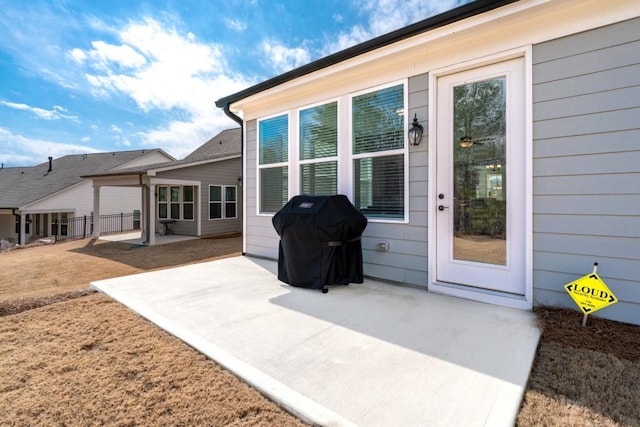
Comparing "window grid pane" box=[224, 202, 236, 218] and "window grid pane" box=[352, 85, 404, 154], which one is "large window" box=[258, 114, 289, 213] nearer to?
"window grid pane" box=[352, 85, 404, 154]

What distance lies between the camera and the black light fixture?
3395 mm

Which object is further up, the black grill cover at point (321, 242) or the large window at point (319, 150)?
the large window at point (319, 150)

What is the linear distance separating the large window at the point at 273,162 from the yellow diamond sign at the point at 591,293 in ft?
12.6

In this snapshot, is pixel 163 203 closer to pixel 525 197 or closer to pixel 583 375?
pixel 525 197

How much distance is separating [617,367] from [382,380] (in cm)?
151

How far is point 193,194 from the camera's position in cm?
1127

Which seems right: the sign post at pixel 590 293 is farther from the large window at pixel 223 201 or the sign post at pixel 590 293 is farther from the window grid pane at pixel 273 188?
the large window at pixel 223 201

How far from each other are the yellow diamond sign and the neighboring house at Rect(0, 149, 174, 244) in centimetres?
2063

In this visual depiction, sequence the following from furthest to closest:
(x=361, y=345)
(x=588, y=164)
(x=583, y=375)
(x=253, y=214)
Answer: (x=253, y=214) < (x=588, y=164) < (x=361, y=345) < (x=583, y=375)

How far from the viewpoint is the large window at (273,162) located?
507 cm

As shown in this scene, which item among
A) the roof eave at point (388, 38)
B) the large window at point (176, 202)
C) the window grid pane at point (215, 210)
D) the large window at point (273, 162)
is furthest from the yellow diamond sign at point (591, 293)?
the large window at point (176, 202)

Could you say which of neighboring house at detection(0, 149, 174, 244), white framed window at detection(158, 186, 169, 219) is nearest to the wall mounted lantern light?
white framed window at detection(158, 186, 169, 219)

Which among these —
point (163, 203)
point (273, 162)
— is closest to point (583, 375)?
point (273, 162)

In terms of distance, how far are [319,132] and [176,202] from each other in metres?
9.25
